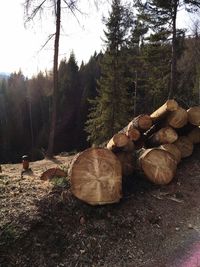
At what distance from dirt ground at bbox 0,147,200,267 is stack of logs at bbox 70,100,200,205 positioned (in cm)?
23

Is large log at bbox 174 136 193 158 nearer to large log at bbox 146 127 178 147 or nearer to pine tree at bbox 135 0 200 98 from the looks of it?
large log at bbox 146 127 178 147

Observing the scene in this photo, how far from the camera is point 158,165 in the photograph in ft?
20.6

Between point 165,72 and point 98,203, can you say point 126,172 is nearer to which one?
point 98,203

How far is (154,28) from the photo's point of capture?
20.0 meters

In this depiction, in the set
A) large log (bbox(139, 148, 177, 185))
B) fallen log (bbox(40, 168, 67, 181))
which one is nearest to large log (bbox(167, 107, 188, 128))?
large log (bbox(139, 148, 177, 185))

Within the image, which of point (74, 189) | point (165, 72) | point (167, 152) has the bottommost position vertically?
point (74, 189)

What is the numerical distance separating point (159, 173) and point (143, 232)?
129 cm

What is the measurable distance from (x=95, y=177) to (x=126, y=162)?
1125mm

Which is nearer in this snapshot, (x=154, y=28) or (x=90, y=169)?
(x=90, y=169)

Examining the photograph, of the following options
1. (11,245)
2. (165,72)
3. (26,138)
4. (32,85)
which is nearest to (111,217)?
(11,245)

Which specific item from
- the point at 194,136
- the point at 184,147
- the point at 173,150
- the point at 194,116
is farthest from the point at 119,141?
the point at 194,136

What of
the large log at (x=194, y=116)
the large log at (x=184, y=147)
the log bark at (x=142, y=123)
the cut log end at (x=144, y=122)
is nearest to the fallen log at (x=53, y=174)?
the log bark at (x=142, y=123)

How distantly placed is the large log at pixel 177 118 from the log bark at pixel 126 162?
108 centimetres

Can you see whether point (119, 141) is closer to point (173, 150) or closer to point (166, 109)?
point (173, 150)
